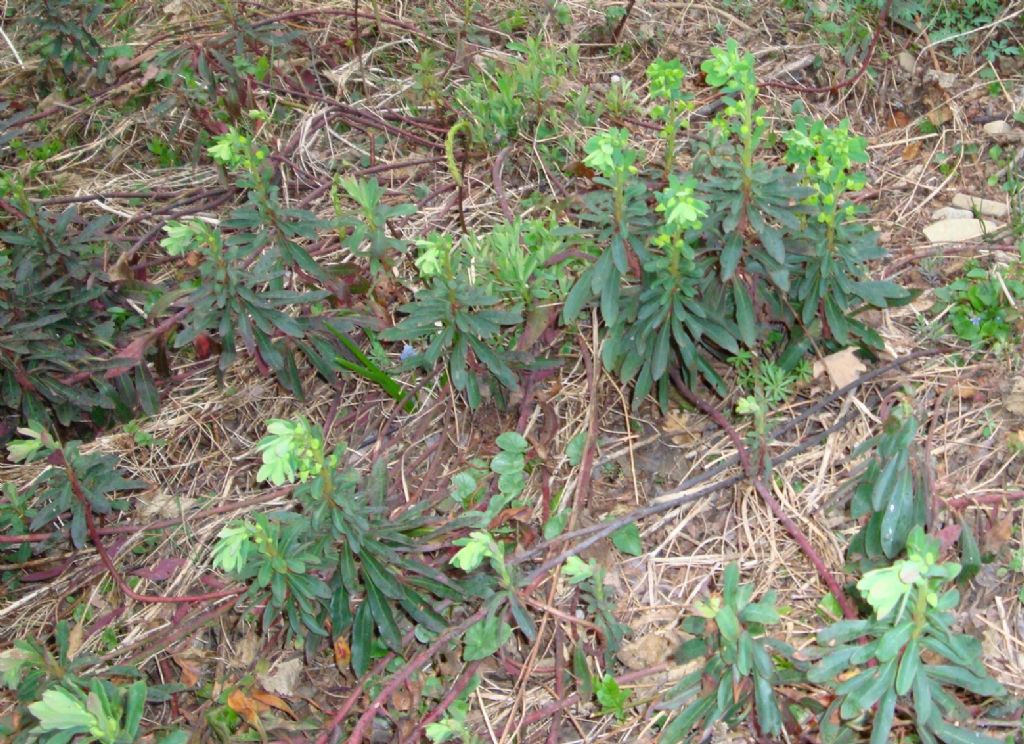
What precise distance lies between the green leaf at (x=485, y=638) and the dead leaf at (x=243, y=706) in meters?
0.51

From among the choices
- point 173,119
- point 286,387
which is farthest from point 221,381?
point 173,119

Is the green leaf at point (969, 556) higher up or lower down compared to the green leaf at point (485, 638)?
higher up

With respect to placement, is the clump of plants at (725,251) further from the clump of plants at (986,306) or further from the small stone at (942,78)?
the small stone at (942,78)

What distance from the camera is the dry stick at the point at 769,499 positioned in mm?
2338

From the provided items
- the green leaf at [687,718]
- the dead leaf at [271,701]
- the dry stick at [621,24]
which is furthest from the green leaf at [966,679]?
the dry stick at [621,24]

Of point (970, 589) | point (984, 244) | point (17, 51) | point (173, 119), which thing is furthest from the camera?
point (17, 51)

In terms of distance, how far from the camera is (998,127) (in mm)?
3344

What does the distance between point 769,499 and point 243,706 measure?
1.38 metres

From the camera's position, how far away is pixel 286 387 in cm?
288

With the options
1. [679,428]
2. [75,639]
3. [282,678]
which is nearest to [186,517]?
[75,639]

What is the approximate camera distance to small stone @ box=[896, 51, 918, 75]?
3.63 meters

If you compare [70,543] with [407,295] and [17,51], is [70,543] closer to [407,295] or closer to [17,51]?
[407,295]

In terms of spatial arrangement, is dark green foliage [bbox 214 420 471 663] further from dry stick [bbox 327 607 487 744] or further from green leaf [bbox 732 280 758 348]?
green leaf [bbox 732 280 758 348]

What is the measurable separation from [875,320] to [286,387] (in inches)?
67.9
